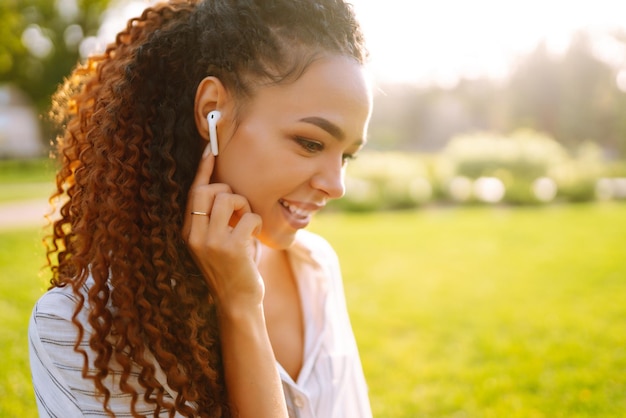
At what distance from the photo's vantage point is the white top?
1595mm

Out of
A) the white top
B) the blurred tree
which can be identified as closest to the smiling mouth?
the white top

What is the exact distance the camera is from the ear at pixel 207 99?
1.84 metres

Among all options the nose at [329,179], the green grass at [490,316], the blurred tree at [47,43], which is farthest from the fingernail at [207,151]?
the blurred tree at [47,43]

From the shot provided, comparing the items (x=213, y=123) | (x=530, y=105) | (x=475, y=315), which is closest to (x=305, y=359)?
(x=213, y=123)

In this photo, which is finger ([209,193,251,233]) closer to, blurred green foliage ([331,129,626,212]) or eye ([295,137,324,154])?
eye ([295,137,324,154])

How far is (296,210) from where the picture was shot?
6.45ft

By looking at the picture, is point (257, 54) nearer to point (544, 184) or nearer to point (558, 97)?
point (544, 184)

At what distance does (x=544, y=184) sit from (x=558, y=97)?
26896mm

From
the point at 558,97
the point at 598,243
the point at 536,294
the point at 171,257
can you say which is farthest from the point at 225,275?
the point at 558,97

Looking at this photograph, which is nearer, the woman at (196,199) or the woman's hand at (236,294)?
the woman at (196,199)

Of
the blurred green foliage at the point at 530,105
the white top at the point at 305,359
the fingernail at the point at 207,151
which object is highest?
the blurred green foliage at the point at 530,105

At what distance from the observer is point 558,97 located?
38.9 metres

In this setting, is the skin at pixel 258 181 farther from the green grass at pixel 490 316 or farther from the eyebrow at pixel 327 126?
the green grass at pixel 490 316

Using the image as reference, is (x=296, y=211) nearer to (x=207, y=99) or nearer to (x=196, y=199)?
(x=196, y=199)
